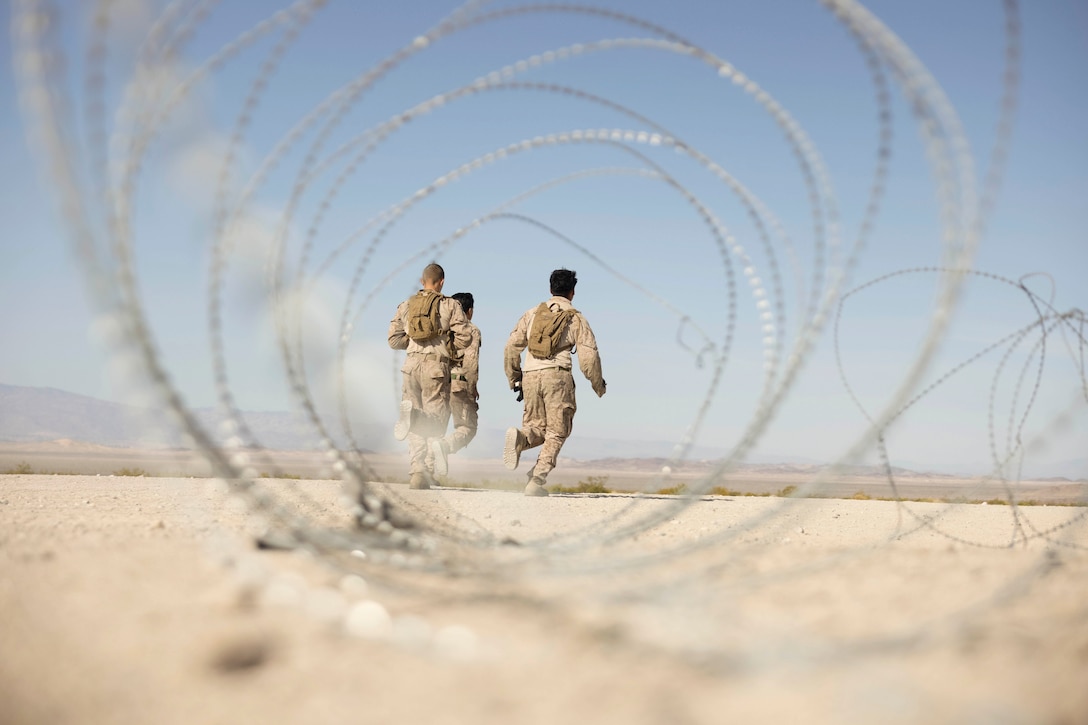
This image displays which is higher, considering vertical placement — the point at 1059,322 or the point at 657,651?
the point at 1059,322

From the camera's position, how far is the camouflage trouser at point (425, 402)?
11.3 meters

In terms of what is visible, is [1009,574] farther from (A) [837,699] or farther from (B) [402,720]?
(B) [402,720]

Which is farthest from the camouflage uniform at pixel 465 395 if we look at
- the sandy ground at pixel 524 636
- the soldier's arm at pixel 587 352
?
the sandy ground at pixel 524 636

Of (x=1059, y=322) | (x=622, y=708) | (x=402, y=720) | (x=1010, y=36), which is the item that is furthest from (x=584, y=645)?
(x=1059, y=322)

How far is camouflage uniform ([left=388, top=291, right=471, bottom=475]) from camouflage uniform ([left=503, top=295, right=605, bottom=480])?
107 cm

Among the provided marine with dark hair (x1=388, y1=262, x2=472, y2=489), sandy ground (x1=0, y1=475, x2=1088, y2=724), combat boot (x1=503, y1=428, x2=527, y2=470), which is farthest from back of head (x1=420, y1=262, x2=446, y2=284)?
sandy ground (x1=0, y1=475, x2=1088, y2=724)

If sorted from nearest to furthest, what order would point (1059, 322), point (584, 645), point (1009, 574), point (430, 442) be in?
point (584, 645) → point (1009, 574) → point (1059, 322) → point (430, 442)

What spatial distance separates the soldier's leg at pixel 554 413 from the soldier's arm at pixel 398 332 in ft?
6.57

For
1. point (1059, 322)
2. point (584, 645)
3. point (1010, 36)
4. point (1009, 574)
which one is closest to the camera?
point (1010, 36)

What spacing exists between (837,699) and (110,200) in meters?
3.20

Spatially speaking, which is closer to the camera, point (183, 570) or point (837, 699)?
point (837, 699)

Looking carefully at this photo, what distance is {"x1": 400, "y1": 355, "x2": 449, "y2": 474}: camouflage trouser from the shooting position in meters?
11.3

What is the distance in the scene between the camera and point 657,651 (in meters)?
3.29

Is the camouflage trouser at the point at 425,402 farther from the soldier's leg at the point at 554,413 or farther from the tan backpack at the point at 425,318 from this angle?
the soldier's leg at the point at 554,413
